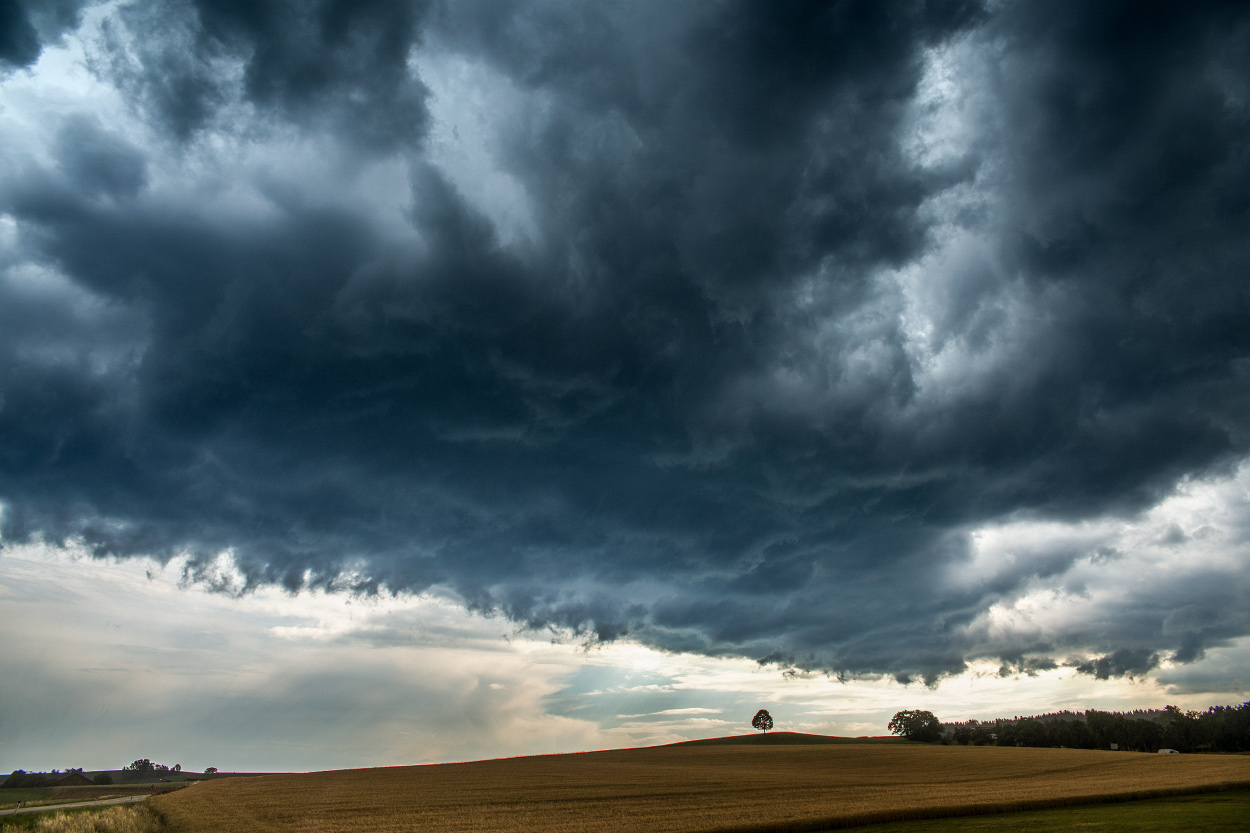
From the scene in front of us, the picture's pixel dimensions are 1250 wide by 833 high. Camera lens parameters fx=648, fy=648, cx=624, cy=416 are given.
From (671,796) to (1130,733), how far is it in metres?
130

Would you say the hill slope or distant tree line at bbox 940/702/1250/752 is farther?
the hill slope

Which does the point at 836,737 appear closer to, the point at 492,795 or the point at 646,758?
the point at 646,758

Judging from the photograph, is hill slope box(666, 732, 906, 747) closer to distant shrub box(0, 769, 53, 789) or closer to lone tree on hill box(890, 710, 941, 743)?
lone tree on hill box(890, 710, 941, 743)

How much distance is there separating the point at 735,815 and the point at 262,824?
28.7 metres

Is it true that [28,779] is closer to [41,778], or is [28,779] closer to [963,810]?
[41,778]

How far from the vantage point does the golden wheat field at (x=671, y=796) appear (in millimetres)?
38406

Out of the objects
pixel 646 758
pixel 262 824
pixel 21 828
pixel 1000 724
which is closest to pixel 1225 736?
pixel 1000 724

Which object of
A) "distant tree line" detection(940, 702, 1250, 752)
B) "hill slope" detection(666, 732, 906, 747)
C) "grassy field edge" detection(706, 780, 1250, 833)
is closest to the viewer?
"grassy field edge" detection(706, 780, 1250, 833)

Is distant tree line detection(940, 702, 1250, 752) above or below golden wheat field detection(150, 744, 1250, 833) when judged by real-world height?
below

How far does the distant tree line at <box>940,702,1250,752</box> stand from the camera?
11894 centimetres

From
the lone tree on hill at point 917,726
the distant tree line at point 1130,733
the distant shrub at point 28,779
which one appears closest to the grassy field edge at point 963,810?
the distant tree line at point 1130,733

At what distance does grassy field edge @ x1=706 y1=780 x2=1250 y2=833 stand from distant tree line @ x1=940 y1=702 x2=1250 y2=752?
103 meters

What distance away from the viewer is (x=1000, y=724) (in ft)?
510

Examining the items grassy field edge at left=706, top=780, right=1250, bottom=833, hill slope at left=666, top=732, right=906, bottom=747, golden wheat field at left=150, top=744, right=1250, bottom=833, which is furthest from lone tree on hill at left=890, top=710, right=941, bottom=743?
grassy field edge at left=706, top=780, right=1250, bottom=833
